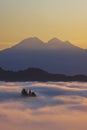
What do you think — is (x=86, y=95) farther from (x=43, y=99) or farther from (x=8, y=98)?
(x=8, y=98)

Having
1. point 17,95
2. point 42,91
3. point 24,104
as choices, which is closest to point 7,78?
point 42,91

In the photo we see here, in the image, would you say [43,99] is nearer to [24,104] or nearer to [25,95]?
[25,95]

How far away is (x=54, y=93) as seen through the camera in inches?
1908

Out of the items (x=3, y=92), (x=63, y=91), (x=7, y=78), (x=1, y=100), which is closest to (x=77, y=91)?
(x=63, y=91)

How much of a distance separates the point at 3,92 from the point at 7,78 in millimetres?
46753

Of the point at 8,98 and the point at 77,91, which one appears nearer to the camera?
the point at 8,98

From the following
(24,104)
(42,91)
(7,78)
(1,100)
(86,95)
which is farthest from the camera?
(7,78)

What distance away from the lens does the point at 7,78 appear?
94.2 m

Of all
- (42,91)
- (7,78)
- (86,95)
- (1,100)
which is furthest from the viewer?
(7,78)

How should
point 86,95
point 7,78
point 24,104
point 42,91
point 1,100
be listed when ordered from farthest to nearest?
point 7,78 → point 42,91 → point 86,95 → point 1,100 → point 24,104

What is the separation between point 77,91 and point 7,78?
45.0 meters

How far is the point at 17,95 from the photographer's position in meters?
43.3

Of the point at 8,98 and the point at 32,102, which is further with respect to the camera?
the point at 8,98

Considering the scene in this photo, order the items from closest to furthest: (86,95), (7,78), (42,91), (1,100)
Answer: (1,100)
(86,95)
(42,91)
(7,78)
